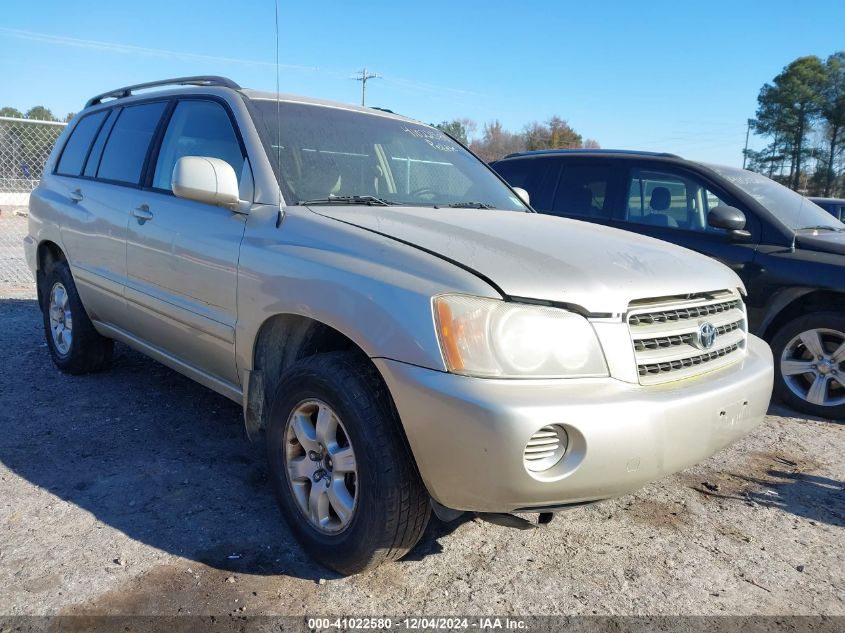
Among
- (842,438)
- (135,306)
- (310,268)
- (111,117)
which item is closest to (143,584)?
(310,268)

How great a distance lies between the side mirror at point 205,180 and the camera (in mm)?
2930

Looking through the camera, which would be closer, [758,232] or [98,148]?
[98,148]

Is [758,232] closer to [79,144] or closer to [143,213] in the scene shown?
[143,213]

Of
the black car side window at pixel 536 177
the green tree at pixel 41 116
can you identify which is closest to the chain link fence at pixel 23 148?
the green tree at pixel 41 116

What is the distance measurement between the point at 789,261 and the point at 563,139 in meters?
55.9

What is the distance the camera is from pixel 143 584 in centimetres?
247

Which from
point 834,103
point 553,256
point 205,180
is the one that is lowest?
point 553,256

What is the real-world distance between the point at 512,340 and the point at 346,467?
2.62ft

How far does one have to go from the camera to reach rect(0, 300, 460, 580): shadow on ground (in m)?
2.79

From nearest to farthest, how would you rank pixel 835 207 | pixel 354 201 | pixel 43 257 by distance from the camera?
pixel 354 201 < pixel 43 257 < pixel 835 207

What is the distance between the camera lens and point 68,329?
483 cm

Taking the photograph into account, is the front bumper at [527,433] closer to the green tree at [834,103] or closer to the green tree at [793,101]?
the green tree at [793,101]

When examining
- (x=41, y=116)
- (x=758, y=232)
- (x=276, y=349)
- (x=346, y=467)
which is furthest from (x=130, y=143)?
(x=41, y=116)

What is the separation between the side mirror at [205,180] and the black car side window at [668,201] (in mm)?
3635
